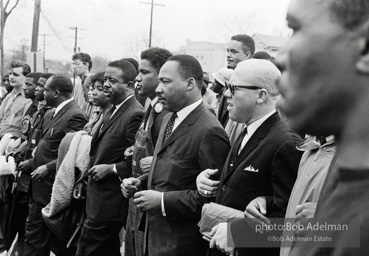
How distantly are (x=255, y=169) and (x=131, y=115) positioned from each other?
2302 mm

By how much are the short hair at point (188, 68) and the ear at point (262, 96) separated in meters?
1.02

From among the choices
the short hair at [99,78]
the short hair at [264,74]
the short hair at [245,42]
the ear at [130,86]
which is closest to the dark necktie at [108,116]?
the ear at [130,86]

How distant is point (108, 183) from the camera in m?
4.91

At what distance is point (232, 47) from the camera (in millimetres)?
6387

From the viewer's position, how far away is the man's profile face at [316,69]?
2.66 feet

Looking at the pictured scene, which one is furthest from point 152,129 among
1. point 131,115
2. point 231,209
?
point 231,209

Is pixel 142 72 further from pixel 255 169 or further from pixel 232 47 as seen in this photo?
pixel 255 169

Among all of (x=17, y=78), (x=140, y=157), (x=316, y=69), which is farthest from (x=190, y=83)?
(x=17, y=78)

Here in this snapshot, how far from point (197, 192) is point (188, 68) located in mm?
1116

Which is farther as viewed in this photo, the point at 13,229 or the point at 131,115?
the point at 13,229

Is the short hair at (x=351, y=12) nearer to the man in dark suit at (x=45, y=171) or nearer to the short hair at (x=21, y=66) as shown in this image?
the man in dark suit at (x=45, y=171)

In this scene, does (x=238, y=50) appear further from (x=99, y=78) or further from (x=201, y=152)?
(x=201, y=152)

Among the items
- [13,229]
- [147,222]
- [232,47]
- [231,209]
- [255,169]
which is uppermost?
[232,47]

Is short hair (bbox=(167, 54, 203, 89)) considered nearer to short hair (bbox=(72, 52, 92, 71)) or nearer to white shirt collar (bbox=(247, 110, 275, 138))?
white shirt collar (bbox=(247, 110, 275, 138))
